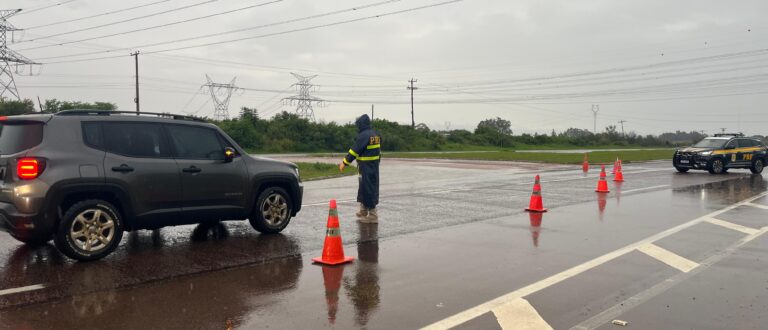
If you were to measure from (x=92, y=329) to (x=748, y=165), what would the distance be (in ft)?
84.8

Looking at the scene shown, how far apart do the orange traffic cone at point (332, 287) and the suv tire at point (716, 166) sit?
70.1 feet

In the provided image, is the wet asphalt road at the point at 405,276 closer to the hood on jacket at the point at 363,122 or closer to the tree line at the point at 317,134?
the hood on jacket at the point at 363,122

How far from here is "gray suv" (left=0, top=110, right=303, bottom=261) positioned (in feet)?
21.5

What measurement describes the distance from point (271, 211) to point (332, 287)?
3173 mm

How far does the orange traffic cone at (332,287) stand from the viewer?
5.19 metres

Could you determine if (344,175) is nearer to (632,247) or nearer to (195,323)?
(632,247)

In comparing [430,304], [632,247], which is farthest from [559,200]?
[430,304]

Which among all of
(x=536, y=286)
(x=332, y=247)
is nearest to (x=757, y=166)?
(x=536, y=286)

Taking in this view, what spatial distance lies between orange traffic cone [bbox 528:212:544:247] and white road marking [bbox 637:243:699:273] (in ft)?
4.69

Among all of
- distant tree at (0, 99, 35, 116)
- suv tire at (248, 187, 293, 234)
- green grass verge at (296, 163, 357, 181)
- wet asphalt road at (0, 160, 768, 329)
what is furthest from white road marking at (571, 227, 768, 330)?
distant tree at (0, 99, 35, 116)

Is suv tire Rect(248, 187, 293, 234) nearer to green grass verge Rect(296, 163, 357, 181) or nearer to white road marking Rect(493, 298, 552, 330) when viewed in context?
white road marking Rect(493, 298, 552, 330)

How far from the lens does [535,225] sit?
1018cm

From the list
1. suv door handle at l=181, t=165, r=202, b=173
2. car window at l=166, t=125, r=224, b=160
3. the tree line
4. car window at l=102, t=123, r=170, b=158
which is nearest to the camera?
car window at l=102, t=123, r=170, b=158

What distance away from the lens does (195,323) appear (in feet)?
15.7
